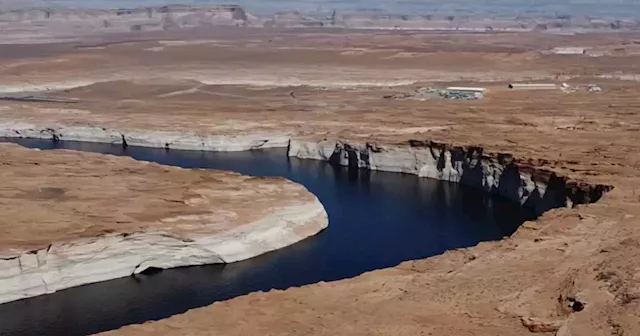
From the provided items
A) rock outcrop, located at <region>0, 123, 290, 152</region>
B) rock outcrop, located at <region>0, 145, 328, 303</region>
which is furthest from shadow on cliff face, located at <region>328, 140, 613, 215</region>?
rock outcrop, located at <region>0, 145, 328, 303</region>

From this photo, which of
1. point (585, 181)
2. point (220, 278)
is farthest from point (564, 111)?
point (220, 278)

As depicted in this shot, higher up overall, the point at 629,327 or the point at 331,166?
the point at 629,327

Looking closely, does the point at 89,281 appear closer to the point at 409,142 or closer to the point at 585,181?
the point at 585,181

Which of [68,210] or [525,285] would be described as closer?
[525,285]

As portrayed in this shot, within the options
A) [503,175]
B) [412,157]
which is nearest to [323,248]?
[503,175]

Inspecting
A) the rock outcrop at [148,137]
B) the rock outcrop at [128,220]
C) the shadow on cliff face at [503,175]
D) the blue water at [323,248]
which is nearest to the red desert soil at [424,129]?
the rock outcrop at [148,137]

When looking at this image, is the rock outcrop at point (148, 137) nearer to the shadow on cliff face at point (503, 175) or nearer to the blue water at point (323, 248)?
the blue water at point (323, 248)

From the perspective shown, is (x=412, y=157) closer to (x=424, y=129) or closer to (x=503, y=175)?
(x=503, y=175)
